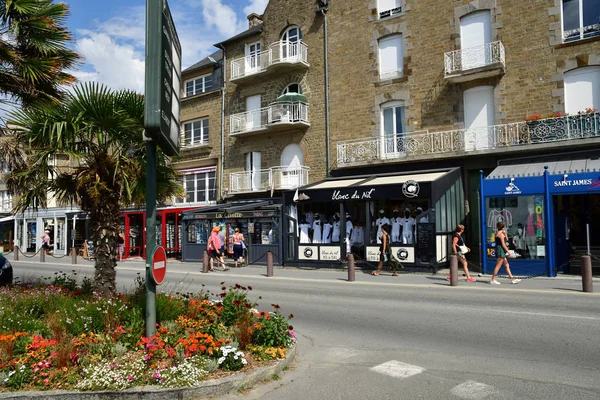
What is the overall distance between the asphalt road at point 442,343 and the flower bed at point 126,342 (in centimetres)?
55

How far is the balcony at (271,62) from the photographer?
24.0m

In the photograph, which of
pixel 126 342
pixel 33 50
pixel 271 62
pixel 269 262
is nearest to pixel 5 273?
pixel 33 50

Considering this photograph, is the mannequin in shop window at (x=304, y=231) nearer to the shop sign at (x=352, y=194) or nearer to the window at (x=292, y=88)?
the shop sign at (x=352, y=194)

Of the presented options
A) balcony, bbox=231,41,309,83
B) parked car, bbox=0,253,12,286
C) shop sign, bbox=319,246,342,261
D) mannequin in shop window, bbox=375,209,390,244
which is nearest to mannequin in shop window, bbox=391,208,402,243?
mannequin in shop window, bbox=375,209,390,244

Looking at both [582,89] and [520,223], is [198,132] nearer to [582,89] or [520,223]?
[520,223]

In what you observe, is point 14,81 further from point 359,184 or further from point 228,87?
point 228,87

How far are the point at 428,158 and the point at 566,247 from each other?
5.93m

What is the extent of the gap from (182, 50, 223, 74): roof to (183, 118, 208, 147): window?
124 inches

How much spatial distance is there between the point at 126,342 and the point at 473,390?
3.96 metres

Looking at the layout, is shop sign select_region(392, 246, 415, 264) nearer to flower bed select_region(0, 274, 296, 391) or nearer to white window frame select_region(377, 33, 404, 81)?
white window frame select_region(377, 33, 404, 81)

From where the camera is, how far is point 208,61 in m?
29.4

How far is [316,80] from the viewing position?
23.8m

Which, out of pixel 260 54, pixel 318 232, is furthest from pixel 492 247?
pixel 260 54

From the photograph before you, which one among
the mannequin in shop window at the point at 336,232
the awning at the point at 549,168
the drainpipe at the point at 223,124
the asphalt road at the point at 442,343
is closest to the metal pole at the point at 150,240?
the asphalt road at the point at 442,343
